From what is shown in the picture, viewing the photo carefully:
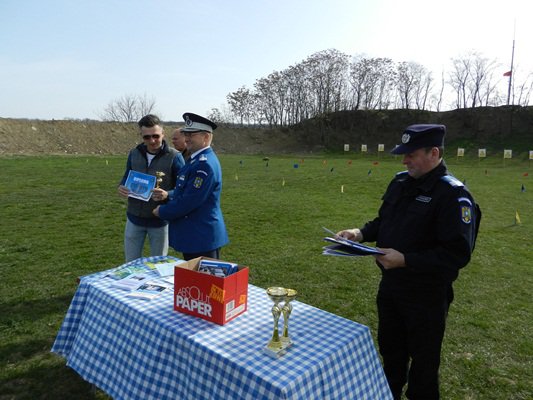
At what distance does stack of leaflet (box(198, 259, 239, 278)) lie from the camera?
2.68m

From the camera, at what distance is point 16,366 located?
141 inches

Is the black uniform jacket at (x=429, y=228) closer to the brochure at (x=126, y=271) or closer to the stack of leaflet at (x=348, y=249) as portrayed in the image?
the stack of leaflet at (x=348, y=249)

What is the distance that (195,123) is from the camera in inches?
137

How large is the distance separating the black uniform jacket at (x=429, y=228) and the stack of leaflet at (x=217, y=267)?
1.13 metres

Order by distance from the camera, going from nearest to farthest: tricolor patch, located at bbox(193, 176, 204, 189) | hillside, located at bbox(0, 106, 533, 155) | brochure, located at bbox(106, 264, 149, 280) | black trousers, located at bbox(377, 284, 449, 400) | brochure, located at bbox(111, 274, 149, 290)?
1. black trousers, located at bbox(377, 284, 449, 400)
2. brochure, located at bbox(111, 274, 149, 290)
3. brochure, located at bbox(106, 264, 149, 280)
4. tricolor patch, located at bbox(193, 176, 204, 189)
5. hillside, located at bbox(0, 106, 533, 155)

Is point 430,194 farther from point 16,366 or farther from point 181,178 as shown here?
point 16,366

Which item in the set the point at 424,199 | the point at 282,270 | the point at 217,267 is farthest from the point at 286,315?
the point at 282,270

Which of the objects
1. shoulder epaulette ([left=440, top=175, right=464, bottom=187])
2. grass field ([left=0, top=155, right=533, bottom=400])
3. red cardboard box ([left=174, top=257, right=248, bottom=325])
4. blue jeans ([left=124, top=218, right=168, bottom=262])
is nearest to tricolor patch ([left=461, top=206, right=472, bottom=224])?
shoulder epaulette ([left=440, top=175, right=464, bottom=187])

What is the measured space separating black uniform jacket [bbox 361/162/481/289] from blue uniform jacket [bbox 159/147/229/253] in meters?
1.59

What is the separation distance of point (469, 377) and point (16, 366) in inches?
176

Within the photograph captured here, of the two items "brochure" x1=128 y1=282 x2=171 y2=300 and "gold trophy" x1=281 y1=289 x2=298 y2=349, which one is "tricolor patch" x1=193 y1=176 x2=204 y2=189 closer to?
"brochure" x1=128 y1=282 x2=171 y2=300

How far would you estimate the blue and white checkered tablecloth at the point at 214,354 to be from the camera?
193cm

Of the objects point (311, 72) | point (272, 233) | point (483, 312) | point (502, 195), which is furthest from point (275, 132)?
point (483, 312)

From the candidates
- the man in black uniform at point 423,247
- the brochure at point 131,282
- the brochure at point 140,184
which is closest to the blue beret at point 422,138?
the man in black uniform at point 423,247
